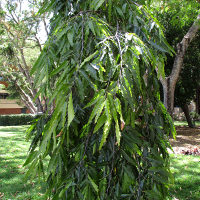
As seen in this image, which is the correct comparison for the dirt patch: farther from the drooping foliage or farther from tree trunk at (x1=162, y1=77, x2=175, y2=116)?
the drooping foliage

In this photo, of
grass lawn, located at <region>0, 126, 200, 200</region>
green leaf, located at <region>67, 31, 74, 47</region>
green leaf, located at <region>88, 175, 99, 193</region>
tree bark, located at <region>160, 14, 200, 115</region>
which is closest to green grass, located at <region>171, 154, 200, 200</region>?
grass lawn, located at <region>0, 126, 200, 200</region>

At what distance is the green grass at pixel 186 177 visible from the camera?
3.28 m

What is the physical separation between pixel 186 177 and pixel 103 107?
3.57 metres

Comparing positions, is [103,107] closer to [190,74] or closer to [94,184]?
[94,184]

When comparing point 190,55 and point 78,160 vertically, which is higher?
point 190,55

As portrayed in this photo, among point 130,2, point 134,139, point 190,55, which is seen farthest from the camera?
point 190,55

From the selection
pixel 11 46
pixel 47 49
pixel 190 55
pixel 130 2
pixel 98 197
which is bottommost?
pixel 98 197

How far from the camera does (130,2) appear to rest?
5.55 ft

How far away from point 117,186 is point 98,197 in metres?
0.14

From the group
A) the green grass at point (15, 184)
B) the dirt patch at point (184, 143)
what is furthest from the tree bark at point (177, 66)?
the green grass at point (15, 184)

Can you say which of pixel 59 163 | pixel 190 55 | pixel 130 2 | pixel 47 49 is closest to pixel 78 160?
pixel 59 163

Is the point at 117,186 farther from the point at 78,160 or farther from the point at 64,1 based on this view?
the point at 64,1

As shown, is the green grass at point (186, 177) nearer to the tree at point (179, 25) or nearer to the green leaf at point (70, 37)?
the tree at point (179, 25)

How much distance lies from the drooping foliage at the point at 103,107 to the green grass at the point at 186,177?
6.66ft
